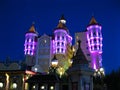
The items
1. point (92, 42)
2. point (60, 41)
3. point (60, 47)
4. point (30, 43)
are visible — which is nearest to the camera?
point (60, 47)

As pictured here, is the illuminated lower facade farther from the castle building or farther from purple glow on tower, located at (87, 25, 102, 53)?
purple glow on tower, located at (87, 25, 102, 53)

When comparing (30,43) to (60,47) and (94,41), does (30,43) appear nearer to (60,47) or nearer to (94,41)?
(60,47)

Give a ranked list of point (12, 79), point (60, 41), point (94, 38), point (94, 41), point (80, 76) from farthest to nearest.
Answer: point (94, 38)
point (94, 41)
point (60, 41)
point (12, 79)
point (80, 76)

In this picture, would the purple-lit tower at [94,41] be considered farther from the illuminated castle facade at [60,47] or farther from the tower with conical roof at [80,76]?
the tower with conical roof at [80,76]

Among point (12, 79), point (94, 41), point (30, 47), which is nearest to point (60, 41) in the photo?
point (30, 47)

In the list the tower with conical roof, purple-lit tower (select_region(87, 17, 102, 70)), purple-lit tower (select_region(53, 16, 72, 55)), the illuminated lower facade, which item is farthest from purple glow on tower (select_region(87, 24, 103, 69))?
the tower with conical roof

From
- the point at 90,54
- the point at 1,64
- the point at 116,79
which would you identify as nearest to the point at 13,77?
the point at 1,64

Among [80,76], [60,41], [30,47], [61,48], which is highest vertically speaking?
[60,41]

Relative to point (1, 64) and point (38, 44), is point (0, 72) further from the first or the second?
point (38, 44)

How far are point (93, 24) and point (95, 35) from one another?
4220 millimetres

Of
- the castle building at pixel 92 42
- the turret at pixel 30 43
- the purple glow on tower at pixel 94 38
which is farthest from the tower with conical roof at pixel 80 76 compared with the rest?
the turret at pixel 30 43

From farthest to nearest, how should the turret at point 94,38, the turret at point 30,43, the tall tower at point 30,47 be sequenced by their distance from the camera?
the turret at point 30,43
the tall tower at point 30,47
the turret at point 94,38

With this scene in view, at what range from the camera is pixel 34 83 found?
30500 mm

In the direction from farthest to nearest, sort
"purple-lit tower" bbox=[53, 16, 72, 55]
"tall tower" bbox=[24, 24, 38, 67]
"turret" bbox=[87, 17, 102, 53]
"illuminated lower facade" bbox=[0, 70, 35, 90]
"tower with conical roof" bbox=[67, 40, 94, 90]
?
"tall tower" bbox=[24, 24, 38, 67] < "turret" bbox=[87, 17, 102, 53] < "purple-lit tower" bbox=[53, 16, 72, 55] < "illuminated lower facade" bbox=[0, 70, 35, 90] < "tower with conical roof" bbox=[67, 40, 94, 90]
